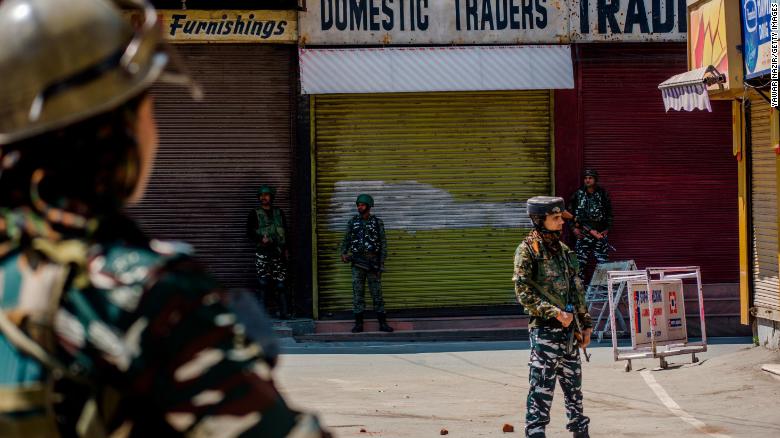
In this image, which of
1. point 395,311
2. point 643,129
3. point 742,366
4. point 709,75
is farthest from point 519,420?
point 643,129

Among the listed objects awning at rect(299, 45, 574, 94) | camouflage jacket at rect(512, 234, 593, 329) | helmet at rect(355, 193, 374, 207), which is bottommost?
camouflage jacket at rect(512, 234, 593, 329)

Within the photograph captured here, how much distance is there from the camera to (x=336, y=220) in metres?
17.9

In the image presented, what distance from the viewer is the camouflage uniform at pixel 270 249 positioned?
1722 centimetres

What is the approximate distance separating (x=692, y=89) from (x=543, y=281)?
19.3ft

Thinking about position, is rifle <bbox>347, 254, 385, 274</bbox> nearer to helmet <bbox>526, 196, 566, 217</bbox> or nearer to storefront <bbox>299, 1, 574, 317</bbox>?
storefront <bbox>299, 1, 574, 317</bbox>

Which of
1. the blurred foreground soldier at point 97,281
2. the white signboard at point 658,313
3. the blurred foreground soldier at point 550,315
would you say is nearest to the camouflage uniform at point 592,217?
the white signboard at point 658,313

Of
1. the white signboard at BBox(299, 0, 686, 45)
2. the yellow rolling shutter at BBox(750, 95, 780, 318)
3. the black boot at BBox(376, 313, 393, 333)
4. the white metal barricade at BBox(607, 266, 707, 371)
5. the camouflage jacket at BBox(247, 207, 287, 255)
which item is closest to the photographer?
the white metal barricade at BBox(607, 266, 707, 371)

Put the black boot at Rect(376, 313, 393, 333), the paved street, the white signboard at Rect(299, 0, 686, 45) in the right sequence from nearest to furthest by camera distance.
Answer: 1. the paved street
2. the black boot at Rect(376, 313, 393, 333)
3. the white signboard at Rect(299, 0, 686, 45)

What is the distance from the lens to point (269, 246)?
1730cm

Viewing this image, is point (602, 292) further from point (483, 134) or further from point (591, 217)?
point (483, 134)

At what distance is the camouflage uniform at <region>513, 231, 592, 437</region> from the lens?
28.3ft

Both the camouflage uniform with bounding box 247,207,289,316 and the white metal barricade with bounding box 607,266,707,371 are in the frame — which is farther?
the camouflage uniform with bounding box 247,207,289,316

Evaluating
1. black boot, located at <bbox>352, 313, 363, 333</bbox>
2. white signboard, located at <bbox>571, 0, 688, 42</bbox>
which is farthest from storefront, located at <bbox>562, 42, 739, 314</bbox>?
black boot, located at <bbox>352, 313, 363, 333</bbox>

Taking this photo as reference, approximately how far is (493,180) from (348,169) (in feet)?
6.99
